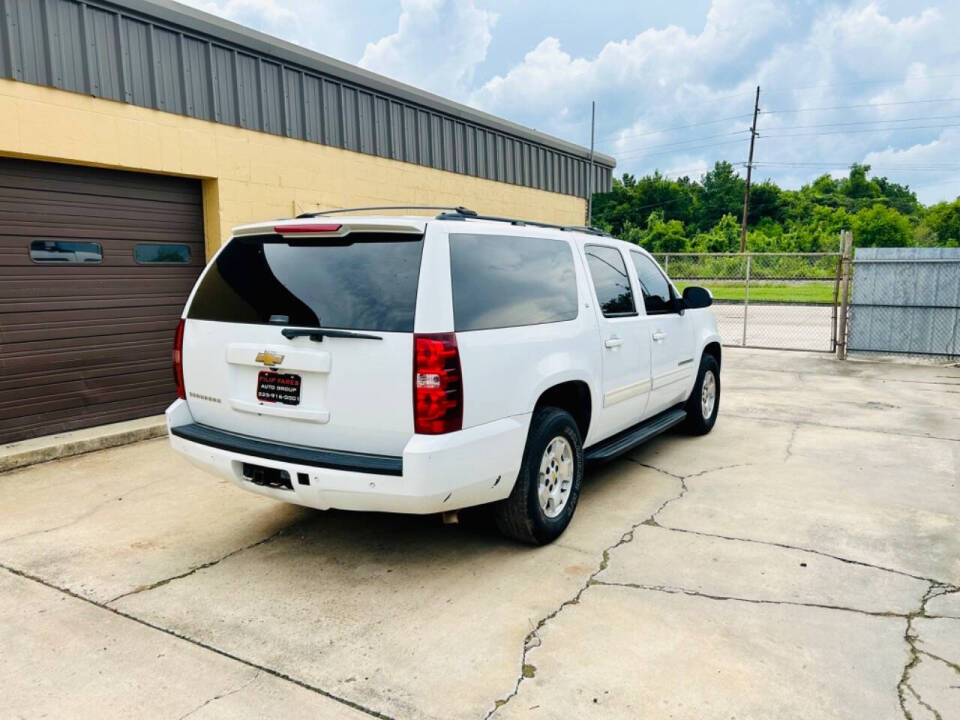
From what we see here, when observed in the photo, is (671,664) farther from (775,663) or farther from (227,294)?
(227,294)

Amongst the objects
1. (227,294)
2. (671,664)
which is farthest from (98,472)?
(671,664)

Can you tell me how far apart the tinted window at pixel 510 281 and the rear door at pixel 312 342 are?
0.92 feet

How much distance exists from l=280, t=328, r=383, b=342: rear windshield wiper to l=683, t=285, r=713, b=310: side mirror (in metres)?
3.72

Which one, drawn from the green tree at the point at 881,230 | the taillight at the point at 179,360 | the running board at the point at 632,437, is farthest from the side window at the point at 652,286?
the green tree at the point at 881,230

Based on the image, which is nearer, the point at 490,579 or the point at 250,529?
the point at 490,579

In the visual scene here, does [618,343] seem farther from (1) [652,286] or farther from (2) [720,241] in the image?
(2) [720,241]

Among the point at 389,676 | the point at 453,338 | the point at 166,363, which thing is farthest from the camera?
the point at 166,363

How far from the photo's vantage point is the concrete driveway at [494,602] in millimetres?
2713

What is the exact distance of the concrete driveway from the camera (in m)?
2.71

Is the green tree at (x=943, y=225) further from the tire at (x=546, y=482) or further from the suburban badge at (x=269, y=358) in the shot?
the suburban badge at (x=269, y=358)

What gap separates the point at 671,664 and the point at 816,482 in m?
3.16

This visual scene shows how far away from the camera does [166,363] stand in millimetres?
7695

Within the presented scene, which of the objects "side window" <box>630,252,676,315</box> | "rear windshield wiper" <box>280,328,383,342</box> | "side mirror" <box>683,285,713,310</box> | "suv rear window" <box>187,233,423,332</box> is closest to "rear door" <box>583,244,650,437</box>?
"side window" <box>630,252,676,315</box>

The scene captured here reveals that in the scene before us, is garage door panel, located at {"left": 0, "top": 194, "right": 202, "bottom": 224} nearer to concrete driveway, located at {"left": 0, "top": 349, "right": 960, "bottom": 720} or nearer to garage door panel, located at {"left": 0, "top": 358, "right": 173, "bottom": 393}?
garage door panel, located at {"left": 0, "top": 358, "right": 173, "bottom": 393}
